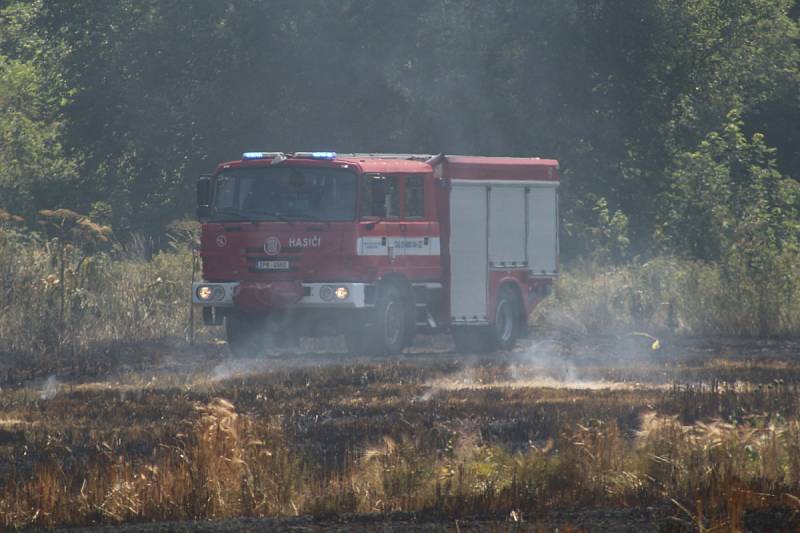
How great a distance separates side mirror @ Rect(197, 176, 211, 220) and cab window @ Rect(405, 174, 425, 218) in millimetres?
2658

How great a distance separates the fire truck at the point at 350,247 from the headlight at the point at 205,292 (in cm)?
2

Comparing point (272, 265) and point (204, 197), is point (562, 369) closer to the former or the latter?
point (272, 265)

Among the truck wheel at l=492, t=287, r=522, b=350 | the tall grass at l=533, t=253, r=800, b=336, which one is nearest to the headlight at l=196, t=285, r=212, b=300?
the truck wheel at l=492, t=287, r=522, b=350

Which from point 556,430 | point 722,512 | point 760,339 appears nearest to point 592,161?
point 760,339

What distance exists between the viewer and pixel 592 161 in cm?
3791

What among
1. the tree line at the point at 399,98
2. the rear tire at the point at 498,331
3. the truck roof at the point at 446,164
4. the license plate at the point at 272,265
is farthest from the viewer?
the tree line at the point at 399,98

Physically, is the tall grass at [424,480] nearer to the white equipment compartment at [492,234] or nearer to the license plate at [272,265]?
the license plate at [272,265]

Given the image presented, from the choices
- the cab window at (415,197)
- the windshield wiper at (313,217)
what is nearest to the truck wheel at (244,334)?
the windshield wiper at (313,217)

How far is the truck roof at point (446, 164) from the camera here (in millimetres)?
21484

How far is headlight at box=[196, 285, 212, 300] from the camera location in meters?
21.7

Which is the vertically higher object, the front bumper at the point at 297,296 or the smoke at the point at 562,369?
the front bumper at the point at 297,296

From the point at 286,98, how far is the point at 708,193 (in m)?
9.73

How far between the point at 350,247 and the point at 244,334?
226 cm

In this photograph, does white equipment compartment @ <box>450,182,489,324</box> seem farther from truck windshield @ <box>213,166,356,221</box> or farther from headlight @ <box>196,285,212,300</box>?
headlight @ <box>196,285,212,300</box>
